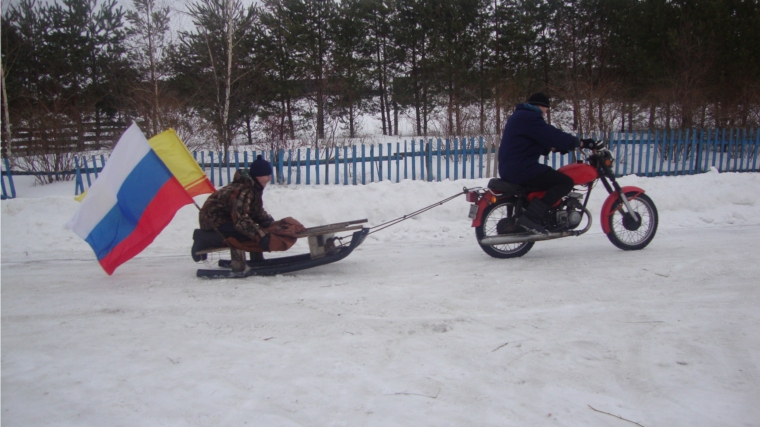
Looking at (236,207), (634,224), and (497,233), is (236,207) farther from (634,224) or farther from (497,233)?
(634,224)

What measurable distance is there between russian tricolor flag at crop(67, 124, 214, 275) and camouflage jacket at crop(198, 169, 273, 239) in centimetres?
52

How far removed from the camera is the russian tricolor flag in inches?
203

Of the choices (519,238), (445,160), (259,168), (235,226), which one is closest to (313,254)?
(235,226)

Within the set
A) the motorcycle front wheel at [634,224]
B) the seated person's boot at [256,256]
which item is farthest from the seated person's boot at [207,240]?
the motorcycle front wheel at [634,224]

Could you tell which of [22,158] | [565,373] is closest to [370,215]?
[565,373]

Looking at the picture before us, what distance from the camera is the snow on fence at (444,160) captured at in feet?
42.7

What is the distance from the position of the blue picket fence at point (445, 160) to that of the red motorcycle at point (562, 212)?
746cm

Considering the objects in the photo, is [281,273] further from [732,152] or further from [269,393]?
[732,152]

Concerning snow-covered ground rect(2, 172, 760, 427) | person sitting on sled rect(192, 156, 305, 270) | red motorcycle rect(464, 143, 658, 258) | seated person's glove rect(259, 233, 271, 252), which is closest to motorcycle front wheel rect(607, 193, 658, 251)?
red motorcycle rect(464, 143, 658, 258)

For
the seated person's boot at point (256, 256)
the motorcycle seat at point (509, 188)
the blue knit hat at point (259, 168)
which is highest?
the blue knit hat at point (259, 168)

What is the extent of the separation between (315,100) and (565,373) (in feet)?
73.7

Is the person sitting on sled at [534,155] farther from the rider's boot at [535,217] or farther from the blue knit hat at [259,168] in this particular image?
the blue knit hat at [259,168]

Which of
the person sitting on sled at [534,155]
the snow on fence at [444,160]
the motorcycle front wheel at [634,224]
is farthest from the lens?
the snow on fence at [444,160]

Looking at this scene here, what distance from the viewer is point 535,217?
213 inches
